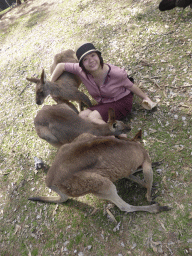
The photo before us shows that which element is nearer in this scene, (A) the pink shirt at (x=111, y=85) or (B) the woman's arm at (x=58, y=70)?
(A) the pink shirt at (x=111, y=85)

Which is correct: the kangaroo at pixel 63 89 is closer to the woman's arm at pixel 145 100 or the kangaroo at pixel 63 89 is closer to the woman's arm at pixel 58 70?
the woman's arm at pixel 58 70

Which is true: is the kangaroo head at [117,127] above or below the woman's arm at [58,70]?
below

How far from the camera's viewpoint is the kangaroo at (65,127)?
309 centimetres

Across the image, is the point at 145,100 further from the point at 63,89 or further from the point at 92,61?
the point at 63,89

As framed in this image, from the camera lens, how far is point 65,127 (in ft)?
10.5

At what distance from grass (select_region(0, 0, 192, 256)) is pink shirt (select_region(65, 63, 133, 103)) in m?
0.61

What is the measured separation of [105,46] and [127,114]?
270 centimetres

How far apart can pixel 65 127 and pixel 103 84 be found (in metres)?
1.10

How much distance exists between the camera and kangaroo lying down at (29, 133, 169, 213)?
89.9 inches

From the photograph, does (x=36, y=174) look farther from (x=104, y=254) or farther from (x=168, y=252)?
(x=168, y=252)

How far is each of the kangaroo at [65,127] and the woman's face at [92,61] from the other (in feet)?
2.86

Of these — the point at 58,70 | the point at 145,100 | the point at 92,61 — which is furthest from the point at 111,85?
the point at 58,70

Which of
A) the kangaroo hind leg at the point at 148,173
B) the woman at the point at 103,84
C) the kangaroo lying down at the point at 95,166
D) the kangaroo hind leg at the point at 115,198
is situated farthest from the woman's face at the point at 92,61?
the kangaroo hind leg at the point at 115,198

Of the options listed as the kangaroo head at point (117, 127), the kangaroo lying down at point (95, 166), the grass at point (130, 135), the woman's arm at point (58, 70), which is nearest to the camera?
the kangaroo lying down at point (95, 166)
